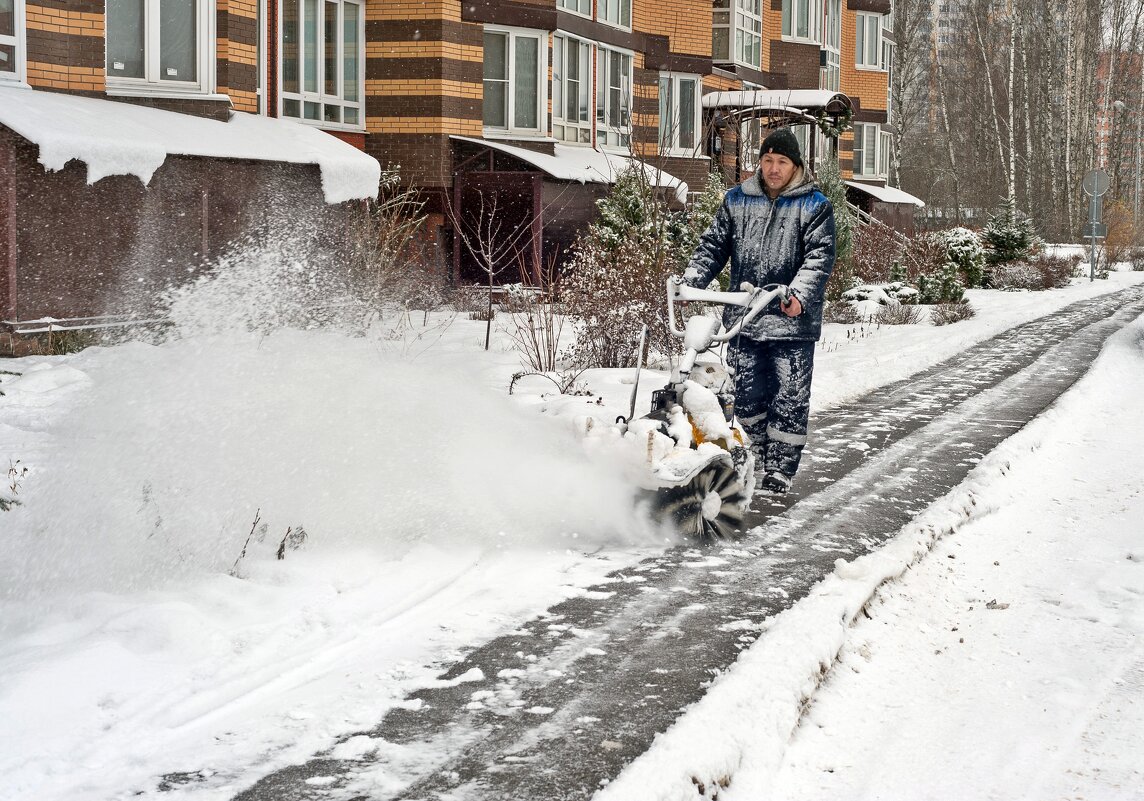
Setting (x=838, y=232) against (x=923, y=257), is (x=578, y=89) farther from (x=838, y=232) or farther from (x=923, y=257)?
(x=923, y=257)

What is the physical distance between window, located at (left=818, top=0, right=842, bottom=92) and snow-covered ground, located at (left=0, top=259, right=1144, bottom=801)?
107ft

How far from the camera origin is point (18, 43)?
A: 41.7ft

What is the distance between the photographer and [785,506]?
6602 mm

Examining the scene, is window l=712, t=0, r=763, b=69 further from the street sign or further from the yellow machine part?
the yellow machine part

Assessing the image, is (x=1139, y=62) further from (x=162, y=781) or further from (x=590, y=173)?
(x=162, y=781)

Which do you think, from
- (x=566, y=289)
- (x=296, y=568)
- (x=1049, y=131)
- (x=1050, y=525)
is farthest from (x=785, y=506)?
(x=1049, y=131)

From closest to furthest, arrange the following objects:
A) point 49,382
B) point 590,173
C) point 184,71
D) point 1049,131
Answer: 1. point 49,382
2. point 184,71
3. point 590,173
4. point 1049,131

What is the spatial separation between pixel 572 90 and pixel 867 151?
21.4 metres

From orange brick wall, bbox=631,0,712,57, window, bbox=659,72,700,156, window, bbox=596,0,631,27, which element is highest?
orange brick wall, bbox=631,0,712,57

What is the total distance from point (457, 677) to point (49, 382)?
6764mm

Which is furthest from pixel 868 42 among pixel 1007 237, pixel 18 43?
pixel 18 43

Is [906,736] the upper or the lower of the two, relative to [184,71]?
lower

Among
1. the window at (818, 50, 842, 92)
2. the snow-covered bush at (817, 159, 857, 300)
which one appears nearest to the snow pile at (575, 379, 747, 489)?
the snow-covered bush at (817, 159, 857, 300)

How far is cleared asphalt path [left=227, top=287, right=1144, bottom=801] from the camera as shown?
3.31 meters
